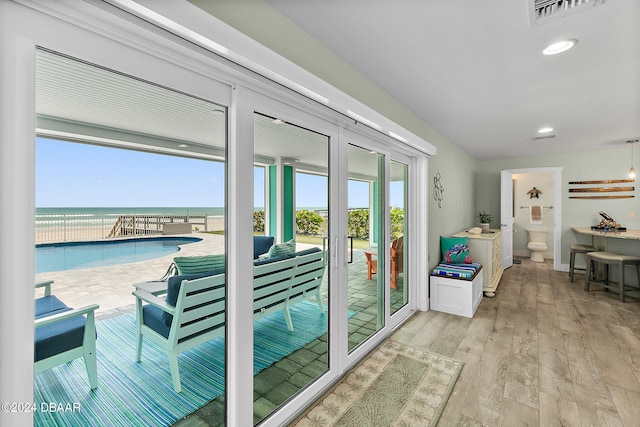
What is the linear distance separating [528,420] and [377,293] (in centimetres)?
145

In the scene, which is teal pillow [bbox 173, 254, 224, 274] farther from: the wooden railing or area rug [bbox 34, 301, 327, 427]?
area rug [bbox 34, 301, 327, 427]

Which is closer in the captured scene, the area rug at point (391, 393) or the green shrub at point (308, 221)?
the area rug at point (391, 393)

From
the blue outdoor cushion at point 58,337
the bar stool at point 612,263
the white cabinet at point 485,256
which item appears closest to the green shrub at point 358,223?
the blue outdoor cushion at point 58,337

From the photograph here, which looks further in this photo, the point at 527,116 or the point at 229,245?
the point at 527,116

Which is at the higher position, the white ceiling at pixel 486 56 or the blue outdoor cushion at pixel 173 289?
the white ceiling at pixel 486 56

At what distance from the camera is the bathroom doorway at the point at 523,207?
20.0 ft

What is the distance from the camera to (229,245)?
1482 mm

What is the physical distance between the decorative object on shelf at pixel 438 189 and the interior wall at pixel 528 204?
4.60 m

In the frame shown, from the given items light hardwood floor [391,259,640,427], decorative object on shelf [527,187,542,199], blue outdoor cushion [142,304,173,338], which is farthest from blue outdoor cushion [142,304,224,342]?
decorative object on shelf [527,187,542,199]

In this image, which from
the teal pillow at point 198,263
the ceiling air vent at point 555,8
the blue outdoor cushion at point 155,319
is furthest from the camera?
the ceiling air vent at point 555,8

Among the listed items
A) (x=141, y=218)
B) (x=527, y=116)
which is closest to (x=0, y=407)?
(x=141, y=218)

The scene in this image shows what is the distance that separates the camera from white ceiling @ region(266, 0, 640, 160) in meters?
1.60

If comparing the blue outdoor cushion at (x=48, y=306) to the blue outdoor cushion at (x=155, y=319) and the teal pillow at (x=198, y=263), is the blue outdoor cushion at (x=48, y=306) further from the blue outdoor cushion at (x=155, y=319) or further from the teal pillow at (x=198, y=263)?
the teal pillow at (x=198, y=263)

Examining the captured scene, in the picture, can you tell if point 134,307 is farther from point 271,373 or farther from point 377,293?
point 377,293
